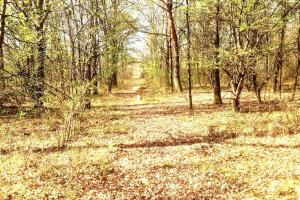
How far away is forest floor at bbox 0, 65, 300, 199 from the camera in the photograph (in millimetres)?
8469

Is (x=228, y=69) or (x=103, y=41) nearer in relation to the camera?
(x=228, y=69)

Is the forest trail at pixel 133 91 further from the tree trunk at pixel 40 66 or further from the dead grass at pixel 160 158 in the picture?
the dead grass at pixel 160 158

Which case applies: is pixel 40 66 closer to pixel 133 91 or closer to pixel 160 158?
pixel 160 158

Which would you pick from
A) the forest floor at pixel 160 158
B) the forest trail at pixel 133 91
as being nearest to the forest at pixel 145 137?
the forest floor at pixel 160 158

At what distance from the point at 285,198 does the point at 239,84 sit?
374 inches

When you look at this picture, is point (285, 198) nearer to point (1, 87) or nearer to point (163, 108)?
point (1, 87)

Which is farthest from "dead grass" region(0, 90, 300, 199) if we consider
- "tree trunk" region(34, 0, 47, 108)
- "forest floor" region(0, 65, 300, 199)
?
"tree trunk" region(34, 0, 47, 108)

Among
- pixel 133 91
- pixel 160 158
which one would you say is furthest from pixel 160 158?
pixel 133 91

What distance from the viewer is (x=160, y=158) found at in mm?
10836

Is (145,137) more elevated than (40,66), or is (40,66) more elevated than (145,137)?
(40,66)

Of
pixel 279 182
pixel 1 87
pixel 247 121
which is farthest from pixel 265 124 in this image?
pixel 1 87

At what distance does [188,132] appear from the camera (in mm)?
14133

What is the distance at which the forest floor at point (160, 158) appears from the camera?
8.47 m

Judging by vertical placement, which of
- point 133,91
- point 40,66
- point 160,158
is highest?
point 40,66
